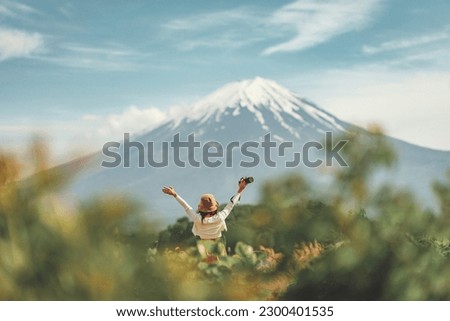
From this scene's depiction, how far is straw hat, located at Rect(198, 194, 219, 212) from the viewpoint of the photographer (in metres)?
2.43

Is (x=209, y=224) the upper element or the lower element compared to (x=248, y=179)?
lower

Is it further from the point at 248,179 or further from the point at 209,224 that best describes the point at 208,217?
the point at 248,179

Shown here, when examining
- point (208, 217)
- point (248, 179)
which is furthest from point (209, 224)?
point (248, 179)

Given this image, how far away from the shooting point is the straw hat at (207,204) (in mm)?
2426

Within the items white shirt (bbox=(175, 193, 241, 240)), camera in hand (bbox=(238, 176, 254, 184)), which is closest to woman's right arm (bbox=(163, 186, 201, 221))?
white shirt (bbox=(175, 193, 241, 240))

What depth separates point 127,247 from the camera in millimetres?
1831

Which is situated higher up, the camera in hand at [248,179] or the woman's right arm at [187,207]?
the camera in hand at [248,179]

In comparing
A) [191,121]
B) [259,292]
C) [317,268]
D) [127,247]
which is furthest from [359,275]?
[191,121]

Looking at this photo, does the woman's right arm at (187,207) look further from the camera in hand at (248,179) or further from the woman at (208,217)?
the camera in hand at (248,179)

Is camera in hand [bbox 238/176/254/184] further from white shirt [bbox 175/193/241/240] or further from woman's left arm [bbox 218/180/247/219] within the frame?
white shirt [bbox 175/193/241/240]

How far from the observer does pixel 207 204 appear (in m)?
2.43

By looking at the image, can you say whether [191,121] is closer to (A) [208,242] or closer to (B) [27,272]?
(A) [208,242]

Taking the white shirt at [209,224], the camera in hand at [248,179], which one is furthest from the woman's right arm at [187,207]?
the camera in hand at [248,179]
